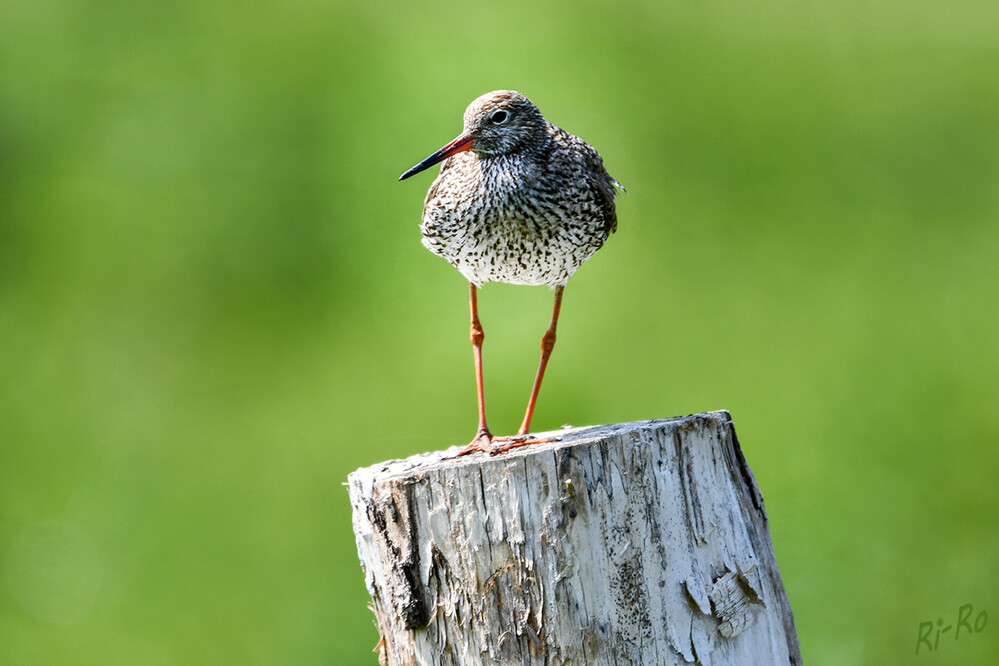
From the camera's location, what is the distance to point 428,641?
3.82 meters

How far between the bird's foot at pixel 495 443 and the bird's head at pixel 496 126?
1410 millimetres

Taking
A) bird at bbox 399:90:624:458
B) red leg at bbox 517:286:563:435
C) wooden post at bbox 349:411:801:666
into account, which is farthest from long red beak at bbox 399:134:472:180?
wooden post at bbox 349:411:801:666

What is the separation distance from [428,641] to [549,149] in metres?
2.59

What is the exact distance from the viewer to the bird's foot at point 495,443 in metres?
4.38

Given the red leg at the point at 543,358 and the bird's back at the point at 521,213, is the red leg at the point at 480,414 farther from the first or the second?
the bird's back at the point at 521,213

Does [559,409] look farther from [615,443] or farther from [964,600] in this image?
[615,443]

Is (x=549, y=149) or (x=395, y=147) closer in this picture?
(x=549, y=149)

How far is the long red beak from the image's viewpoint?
4898 millimetres

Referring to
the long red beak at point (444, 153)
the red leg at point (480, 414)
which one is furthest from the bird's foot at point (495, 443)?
the long red beak at point (444, 153)

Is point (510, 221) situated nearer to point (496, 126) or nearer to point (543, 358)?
point (496, 126)

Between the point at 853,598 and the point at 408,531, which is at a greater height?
the point at 408,531

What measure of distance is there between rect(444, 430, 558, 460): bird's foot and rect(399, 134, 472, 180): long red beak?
52.6 inches

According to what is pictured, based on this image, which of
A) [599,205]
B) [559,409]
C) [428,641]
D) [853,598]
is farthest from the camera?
[559,409]

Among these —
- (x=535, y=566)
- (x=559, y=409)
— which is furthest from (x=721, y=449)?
(x=559, y=409)
